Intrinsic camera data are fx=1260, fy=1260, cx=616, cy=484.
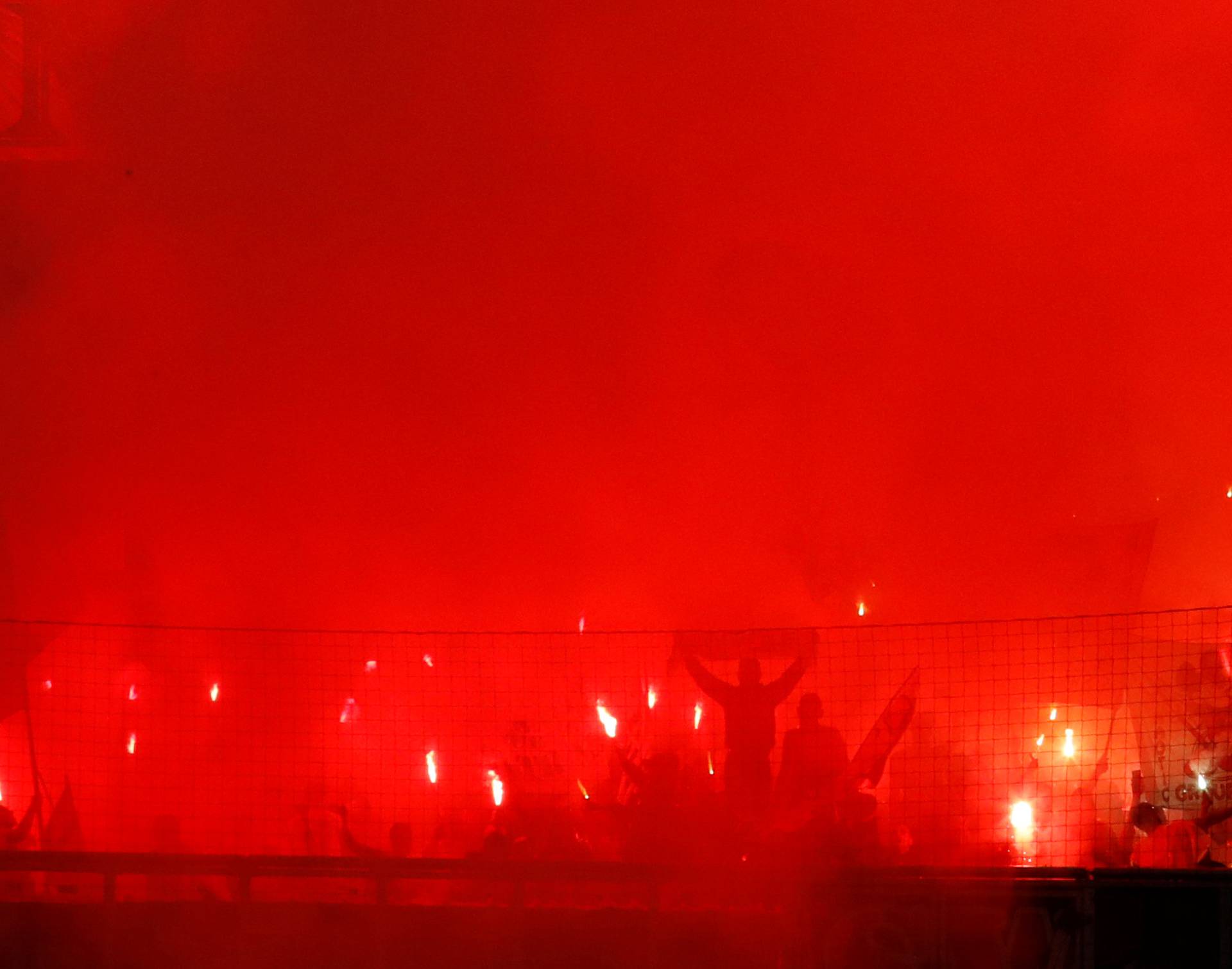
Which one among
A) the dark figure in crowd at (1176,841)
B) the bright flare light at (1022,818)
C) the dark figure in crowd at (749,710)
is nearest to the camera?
the dark figure in crowd at (1176,841)

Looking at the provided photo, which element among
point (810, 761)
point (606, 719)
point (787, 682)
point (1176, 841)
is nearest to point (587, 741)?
point (606, 719)

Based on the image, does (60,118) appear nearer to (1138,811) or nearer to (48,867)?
(48,867)

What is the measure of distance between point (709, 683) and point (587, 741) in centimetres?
98

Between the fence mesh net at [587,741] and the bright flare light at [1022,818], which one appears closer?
the fence mesh net at [587,741]

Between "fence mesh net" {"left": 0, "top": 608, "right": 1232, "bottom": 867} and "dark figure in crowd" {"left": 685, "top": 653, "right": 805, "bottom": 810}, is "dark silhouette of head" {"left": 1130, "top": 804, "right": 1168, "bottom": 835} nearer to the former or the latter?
"fence mesh net" {"left": 0, "top": 608, "right": 1232, "bottom": 867}

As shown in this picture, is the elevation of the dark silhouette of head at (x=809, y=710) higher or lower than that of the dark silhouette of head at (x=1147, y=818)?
higher

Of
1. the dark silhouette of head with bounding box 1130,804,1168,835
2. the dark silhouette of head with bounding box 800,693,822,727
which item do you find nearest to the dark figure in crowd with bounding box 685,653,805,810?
the dark silhouette of head with bounding box 800,693,822,727

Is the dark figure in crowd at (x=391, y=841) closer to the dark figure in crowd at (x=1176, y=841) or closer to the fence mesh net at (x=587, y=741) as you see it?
the fence mesh net at (x=587, y=741)

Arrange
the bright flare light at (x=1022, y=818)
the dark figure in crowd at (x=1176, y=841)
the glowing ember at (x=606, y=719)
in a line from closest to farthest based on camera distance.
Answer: the dark figure in crowd at (x=1176, y=841) → the bright flare light at (x=1022, y=818) → the glowing ember at (x=606, y=719)

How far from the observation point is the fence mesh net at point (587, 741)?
611 cm

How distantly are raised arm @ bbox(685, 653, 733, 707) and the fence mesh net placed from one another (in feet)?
0.05

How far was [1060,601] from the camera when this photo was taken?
8.67 m

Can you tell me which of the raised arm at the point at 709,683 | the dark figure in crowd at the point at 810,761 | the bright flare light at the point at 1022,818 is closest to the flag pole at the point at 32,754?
the raised arm at the point at 709,683

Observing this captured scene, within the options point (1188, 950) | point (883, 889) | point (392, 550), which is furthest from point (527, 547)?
point (1188, 950)
